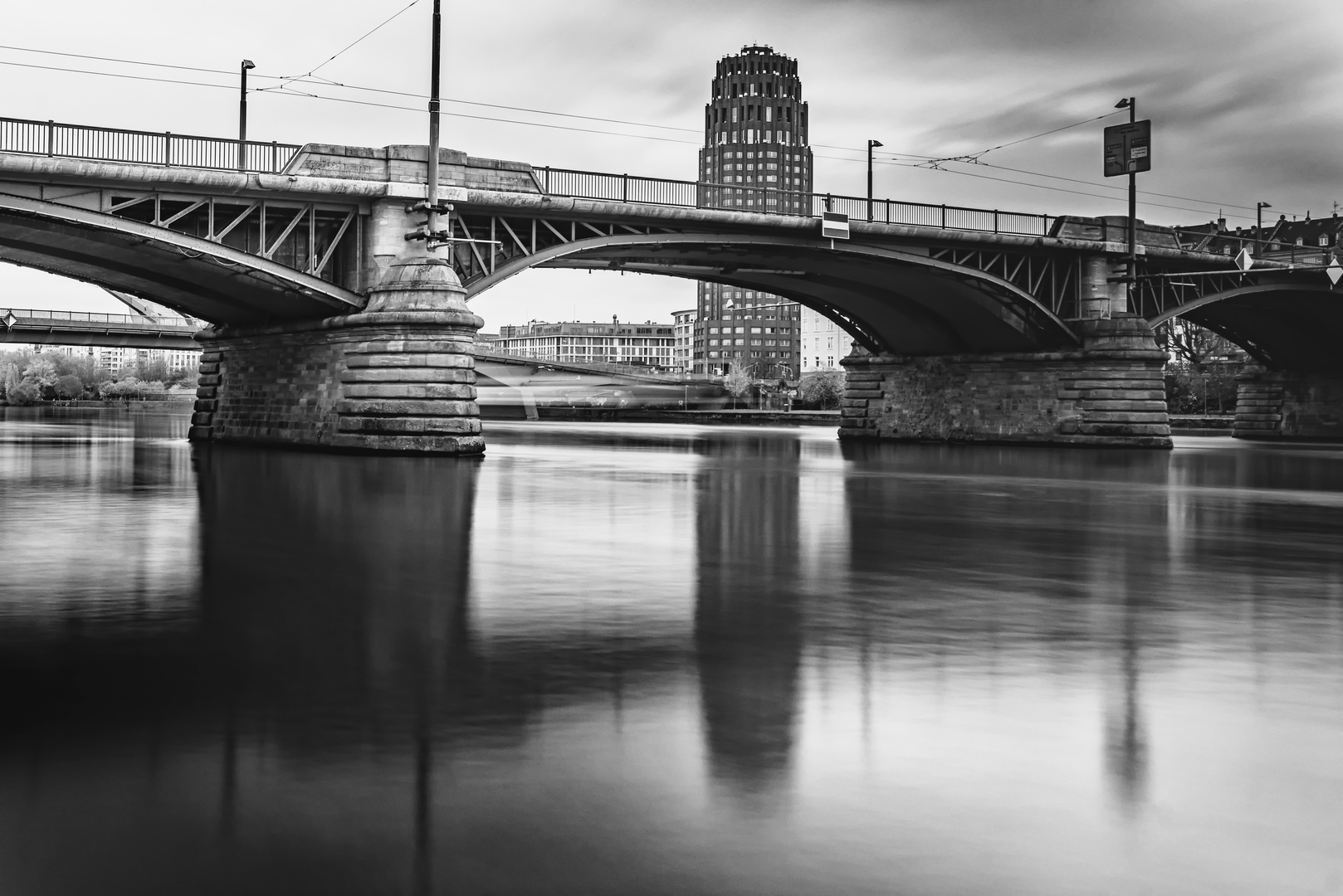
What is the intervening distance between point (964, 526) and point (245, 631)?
1161 centimetres

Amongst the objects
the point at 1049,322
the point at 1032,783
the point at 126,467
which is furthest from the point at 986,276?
the point at 1032,783

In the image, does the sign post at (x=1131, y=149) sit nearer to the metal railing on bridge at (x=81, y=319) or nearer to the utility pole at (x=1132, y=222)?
the utility pole at (x=1132, y=222)

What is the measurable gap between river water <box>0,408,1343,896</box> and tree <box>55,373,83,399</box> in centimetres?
18010

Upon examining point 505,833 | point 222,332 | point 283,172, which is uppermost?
point 283,172

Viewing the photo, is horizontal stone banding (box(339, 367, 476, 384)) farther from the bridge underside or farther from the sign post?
the bridge underside

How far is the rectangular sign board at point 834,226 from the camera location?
44375 millimetres

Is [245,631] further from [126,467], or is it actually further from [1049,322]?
[1049,322]

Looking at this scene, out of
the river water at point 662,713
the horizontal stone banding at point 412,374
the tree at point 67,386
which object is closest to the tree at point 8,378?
the tree at point 67,386

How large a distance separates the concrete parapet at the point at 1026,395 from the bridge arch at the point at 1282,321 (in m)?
6.16

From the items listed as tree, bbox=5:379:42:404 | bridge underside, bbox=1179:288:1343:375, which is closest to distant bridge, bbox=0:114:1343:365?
bridge underside, bbox=1179:288:1343:375

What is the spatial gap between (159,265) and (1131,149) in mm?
37082

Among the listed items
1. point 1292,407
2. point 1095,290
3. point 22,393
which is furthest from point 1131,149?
point 22,393

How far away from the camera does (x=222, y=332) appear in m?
46.0

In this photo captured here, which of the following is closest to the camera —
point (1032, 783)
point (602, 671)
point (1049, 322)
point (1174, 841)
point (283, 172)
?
point (1174, 841)
